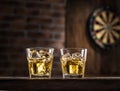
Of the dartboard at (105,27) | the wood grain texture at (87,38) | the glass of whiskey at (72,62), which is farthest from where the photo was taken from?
the dartboard at (105,27)

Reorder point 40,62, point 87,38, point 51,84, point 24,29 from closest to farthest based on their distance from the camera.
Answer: point 51,84 → point 40,62 → point 24,29 → point 87,38

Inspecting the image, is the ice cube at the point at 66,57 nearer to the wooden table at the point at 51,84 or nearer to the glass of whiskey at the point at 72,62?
the glass of whiskey at the point at 72,62

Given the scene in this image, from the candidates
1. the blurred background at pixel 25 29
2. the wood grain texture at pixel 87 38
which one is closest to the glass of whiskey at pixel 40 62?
the blurred background at pixel 25 29

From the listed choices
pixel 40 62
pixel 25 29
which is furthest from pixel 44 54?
pixel 25 29

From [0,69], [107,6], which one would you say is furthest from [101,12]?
[0,69]

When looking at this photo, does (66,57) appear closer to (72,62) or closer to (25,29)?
(72,62)

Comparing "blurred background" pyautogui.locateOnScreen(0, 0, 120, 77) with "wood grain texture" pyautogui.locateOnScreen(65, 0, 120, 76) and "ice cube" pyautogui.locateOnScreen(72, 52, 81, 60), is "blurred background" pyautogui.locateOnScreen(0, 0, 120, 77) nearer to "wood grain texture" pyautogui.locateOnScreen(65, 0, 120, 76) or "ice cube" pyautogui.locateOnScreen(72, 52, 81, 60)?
"wood grain texture" pyautogui.locateOnScreen(65, 0, 120, 76)

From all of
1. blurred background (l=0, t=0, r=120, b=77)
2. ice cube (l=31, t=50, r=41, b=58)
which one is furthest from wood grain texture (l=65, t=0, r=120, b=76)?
ice cube (l=31, t=50, r=41, b=58)
